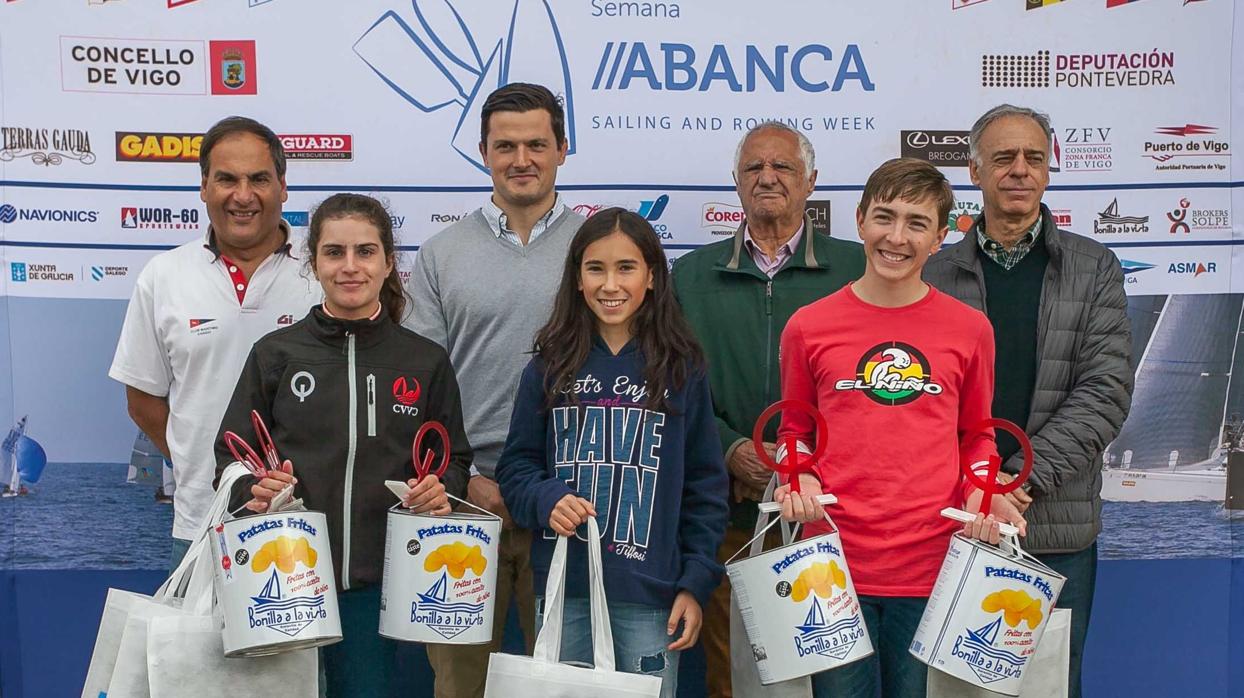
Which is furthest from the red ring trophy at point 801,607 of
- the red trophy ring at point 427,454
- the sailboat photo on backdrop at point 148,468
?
the sailboat photo on backdrop at point 148,468

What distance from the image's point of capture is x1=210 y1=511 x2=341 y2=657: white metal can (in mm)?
2488

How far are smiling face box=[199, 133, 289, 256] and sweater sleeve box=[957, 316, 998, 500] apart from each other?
1.93 metres

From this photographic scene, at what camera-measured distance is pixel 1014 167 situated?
3.26m

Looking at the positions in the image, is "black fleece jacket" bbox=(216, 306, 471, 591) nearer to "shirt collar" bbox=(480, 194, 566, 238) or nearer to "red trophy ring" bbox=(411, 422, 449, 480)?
"red trophy ring" bbox=(411, 422, 449, 480)

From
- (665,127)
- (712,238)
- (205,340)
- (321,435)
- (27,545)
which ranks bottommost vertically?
(27,545)

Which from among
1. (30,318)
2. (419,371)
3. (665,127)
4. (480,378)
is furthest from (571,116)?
(30,318)

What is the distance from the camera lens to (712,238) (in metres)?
4.00

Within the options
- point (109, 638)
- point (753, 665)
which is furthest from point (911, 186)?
point (109, 638)

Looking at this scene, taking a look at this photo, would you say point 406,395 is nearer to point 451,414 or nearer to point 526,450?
point 451,414

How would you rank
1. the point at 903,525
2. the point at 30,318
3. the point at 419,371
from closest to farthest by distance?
the point at 903,525 → the point at 419,371 → the point at 30,318

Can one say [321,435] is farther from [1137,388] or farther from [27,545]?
[1137,388]

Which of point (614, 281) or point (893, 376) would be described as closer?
point (893, 376)

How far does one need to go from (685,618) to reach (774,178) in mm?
1326

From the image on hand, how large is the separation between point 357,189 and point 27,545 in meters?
1.56
